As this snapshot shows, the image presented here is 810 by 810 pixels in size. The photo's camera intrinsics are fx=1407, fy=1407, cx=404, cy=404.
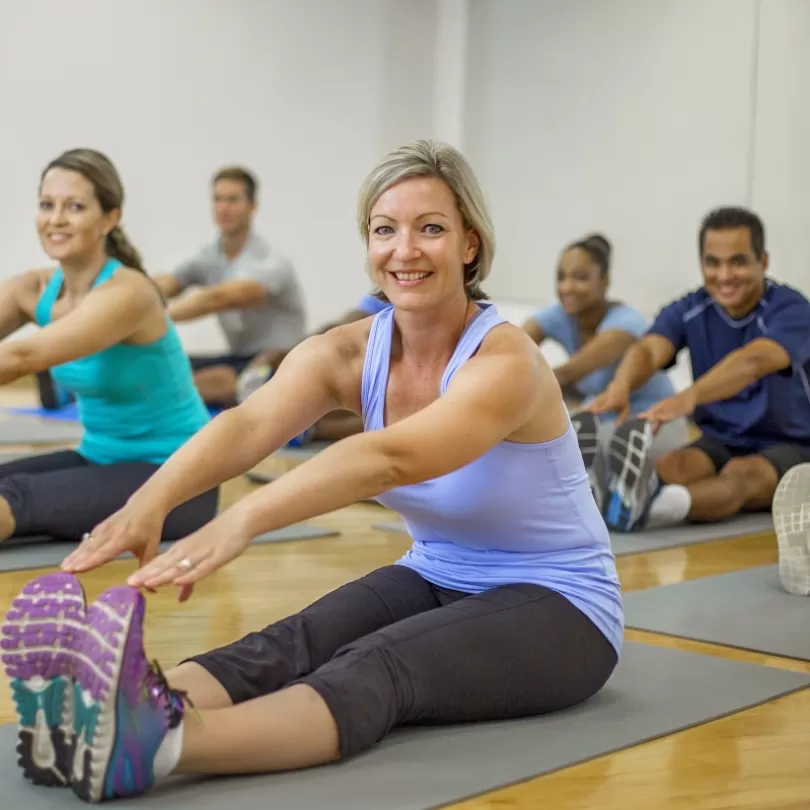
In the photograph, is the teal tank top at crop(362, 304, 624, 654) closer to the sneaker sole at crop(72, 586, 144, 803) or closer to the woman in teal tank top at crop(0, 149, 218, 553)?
the sneaker sole at crop(72, 586, 144, 803)

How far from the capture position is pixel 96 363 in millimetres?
3248

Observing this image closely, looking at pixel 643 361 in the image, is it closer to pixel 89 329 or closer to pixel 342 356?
pixel 89 329

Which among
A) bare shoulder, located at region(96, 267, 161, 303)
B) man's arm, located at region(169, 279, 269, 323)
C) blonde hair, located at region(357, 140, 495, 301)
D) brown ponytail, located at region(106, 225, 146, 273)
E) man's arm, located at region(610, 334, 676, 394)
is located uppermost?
blonde hair, located at region(357, 140, 495, 301)

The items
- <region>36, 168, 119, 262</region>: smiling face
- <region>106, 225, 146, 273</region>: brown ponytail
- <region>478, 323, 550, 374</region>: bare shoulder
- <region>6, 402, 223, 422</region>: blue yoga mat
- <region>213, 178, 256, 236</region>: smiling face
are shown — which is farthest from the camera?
<region>213, 178, 256, 236</region>: smiling face

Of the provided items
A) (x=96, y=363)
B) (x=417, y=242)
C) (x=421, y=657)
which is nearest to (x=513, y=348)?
(x=417, y=242)

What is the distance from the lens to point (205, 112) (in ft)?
23.9

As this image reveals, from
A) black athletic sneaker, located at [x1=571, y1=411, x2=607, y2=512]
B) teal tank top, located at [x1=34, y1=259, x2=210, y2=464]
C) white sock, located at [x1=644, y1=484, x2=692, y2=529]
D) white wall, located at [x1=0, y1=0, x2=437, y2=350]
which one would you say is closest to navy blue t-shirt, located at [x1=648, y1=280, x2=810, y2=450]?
white sock, located at [x1=644, y1=484, x2=692, y2=529]

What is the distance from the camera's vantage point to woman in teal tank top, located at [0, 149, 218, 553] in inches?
125

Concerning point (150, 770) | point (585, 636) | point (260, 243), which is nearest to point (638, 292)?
point (260, 243)

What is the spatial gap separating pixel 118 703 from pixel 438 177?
2.67 feet

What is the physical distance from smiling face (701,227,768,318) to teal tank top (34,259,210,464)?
1485 mm

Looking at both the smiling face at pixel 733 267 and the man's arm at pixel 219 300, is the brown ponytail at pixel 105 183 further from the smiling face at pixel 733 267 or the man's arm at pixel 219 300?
the man's arm at pixel 219 300

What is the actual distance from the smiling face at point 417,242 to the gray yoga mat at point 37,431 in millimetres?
3279

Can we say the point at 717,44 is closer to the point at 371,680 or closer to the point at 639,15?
the point at 639,15
